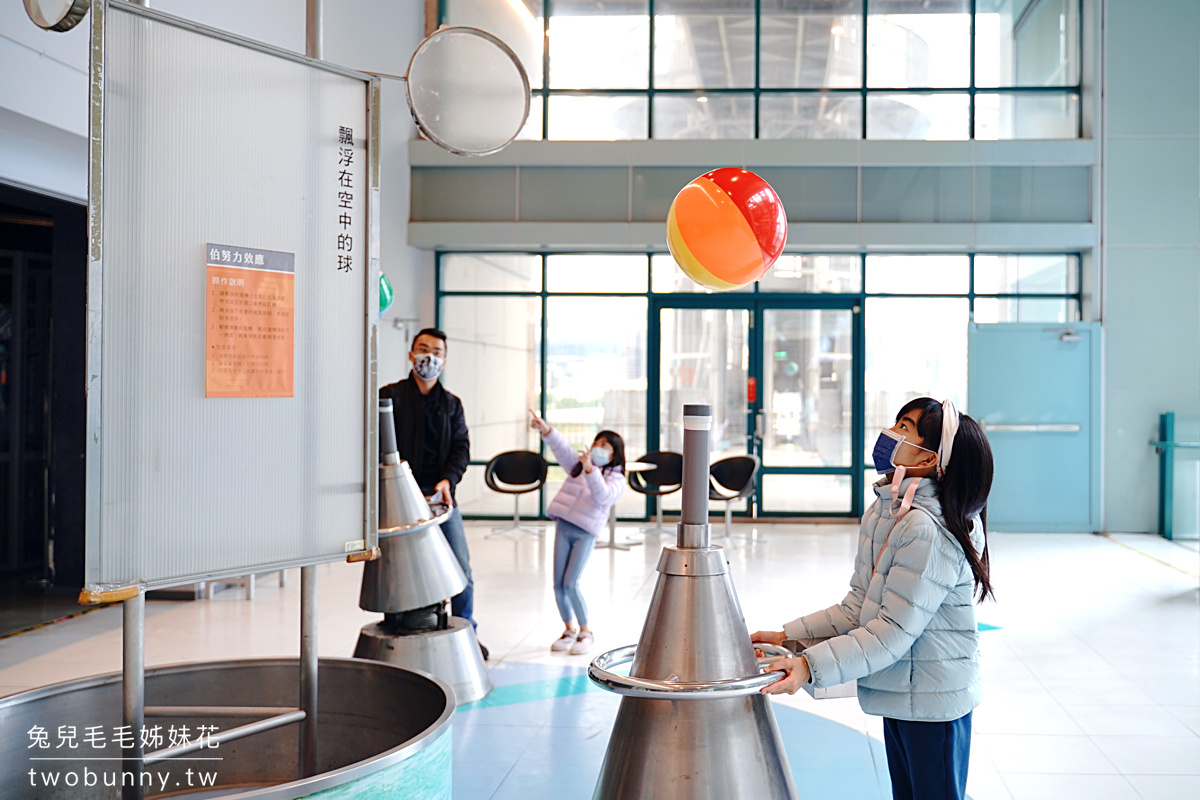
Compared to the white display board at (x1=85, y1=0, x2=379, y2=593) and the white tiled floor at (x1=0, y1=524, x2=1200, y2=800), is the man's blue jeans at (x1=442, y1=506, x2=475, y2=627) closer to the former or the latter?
the white tiled floor at (x1=0, y1=524, x2=1200, y2=800)

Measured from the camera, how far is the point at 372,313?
229 centimetres

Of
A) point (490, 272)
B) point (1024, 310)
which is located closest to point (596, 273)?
point (490, 272)

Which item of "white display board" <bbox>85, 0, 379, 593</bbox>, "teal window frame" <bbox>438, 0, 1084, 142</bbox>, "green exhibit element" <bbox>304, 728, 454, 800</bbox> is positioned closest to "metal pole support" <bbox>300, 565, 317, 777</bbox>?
"white display board" <bbox>85, 0, 379, 593</bbox>

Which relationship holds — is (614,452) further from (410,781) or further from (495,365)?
(495,365)

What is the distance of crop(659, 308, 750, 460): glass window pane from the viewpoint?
11.7m

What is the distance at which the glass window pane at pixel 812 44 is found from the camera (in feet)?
37.7

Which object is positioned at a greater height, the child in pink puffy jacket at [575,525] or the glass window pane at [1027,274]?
the glass window pane at [1027,274]

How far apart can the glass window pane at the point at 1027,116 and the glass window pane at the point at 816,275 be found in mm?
2082

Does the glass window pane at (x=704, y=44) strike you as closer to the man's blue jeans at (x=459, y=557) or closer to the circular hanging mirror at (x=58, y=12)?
the man's blue jeans at (x=459, y=557)

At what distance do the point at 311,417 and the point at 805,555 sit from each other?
7692 mm

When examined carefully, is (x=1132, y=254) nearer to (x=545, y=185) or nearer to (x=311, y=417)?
(x=545, y=185)

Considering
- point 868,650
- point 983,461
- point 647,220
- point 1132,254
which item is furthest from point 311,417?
point 1132,254

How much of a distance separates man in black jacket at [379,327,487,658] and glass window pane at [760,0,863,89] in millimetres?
7734

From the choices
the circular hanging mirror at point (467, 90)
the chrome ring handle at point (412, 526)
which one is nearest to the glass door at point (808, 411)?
the chrome ring handle at point (412, 526)
